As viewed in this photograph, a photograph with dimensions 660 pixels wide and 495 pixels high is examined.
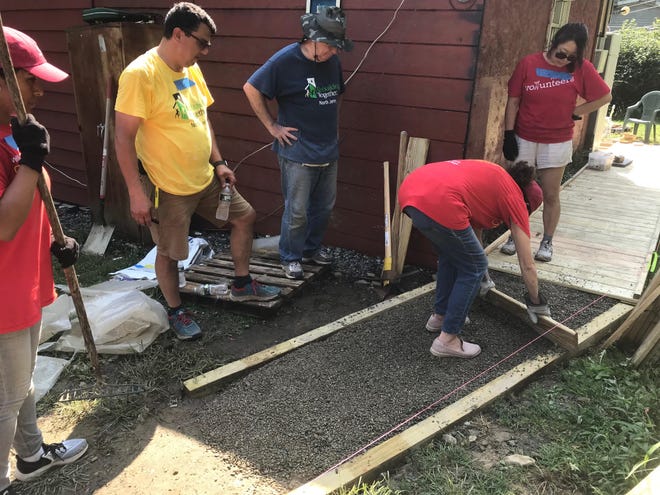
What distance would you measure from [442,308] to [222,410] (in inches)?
60.6

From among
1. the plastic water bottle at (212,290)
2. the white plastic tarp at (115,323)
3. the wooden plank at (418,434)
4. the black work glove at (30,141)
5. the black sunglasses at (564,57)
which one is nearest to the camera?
the black work glove at (30,141)

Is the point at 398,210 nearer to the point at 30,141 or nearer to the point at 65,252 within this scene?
the point at 65,252

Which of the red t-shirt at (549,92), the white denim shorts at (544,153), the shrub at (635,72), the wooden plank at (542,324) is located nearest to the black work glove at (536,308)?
the wooden plank at (542,324)

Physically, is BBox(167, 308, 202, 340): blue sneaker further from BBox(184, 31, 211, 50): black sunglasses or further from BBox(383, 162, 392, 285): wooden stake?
BBox(184, 31, 211, 50): black sunglasses

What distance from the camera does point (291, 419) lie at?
101 inches

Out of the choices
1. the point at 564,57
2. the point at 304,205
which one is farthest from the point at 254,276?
the point at 564,57

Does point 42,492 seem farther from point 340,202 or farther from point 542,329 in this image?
point 340,202

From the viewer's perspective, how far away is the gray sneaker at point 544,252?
13.9 feet

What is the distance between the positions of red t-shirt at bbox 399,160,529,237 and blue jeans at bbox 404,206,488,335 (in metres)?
0.05

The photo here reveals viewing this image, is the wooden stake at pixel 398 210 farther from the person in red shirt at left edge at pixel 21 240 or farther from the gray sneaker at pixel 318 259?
the person in red shirt at left edge at pixel 21 240

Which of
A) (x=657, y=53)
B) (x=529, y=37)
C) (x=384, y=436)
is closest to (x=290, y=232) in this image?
(x=384, y=436)

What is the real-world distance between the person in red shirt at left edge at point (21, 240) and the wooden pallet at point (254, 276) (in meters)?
1.82

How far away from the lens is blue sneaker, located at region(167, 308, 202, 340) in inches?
135

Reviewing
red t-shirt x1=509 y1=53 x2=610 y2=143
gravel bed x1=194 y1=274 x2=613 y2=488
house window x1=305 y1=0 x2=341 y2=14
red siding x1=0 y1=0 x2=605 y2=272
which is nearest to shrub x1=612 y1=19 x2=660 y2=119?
red siding x1=0 y1=0 x2=605 y2=272
